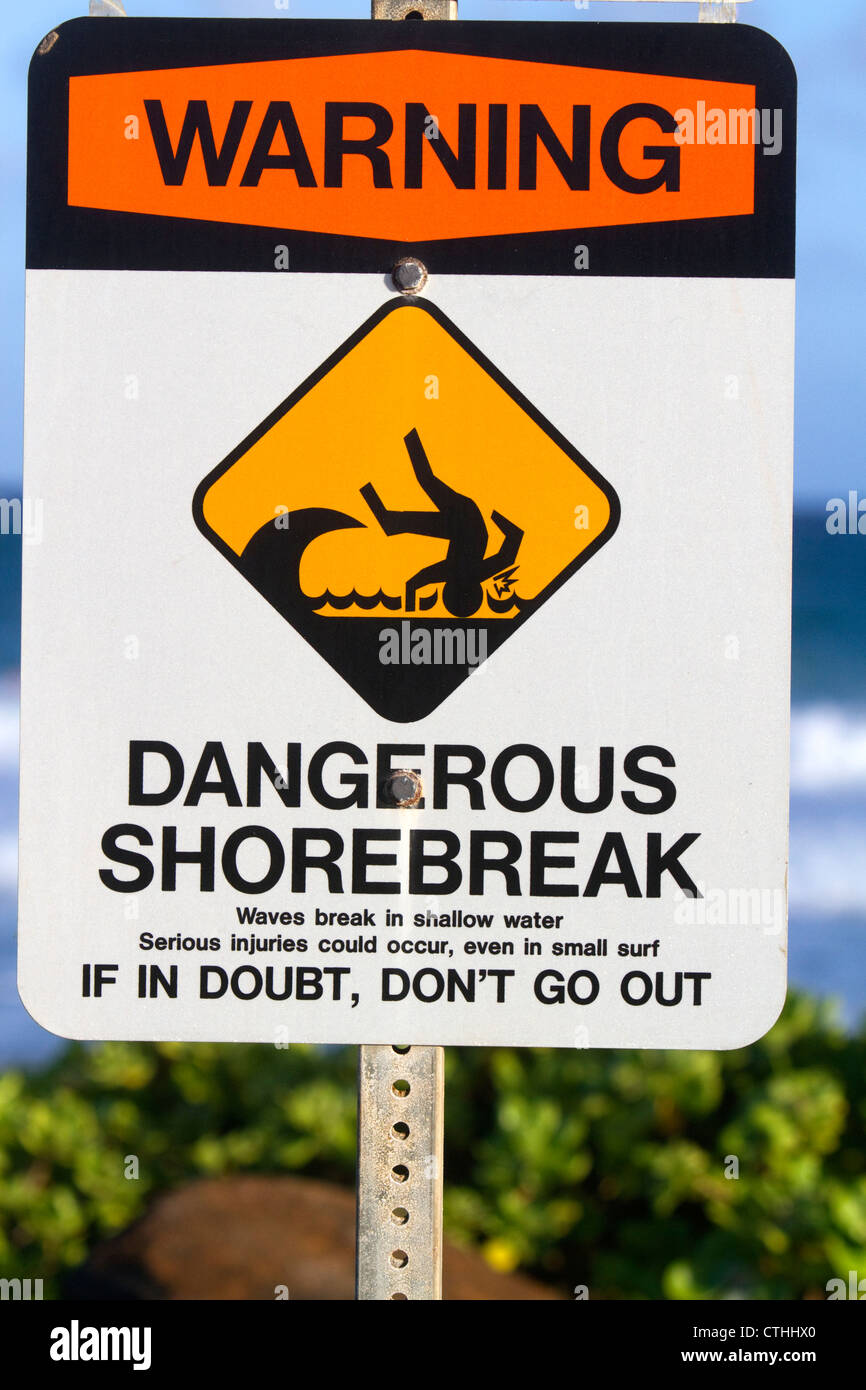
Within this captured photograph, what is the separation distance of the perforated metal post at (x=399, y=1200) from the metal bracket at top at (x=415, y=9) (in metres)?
1.14

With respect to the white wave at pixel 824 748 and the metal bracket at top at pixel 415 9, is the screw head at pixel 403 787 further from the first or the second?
the white wave at pixel 824 748

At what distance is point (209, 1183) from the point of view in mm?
3166

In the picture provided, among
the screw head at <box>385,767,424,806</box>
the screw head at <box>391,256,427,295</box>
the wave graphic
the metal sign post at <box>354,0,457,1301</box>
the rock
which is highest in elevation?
the screw head at <box>391,256,427,295</box>

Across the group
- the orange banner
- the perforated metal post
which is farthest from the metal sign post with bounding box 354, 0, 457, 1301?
the orange banner

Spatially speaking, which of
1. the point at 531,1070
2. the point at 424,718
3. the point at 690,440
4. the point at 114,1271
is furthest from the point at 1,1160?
the point at 690,440

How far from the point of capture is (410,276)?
1393 mm

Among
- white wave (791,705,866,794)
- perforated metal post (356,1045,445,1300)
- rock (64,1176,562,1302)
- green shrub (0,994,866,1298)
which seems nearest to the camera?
perforated metal post (356,1045,445,1300)

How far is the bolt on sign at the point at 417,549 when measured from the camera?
1.40 meters

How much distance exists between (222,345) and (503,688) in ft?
1.53

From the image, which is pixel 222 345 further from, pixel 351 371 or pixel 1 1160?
pixel 1 1160

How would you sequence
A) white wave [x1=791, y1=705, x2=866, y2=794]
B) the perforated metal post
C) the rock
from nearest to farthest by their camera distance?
the perforated metal post
the rock
white wave [x1=791, y1=705, x2=866, y2=794]

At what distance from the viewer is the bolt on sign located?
4.58 feet

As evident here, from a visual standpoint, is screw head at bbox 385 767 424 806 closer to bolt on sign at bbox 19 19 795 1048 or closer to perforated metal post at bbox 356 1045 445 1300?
bolt on sign at bbox 19 19 795 1048

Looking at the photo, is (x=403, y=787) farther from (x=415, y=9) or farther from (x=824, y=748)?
(x=824, y=748)
